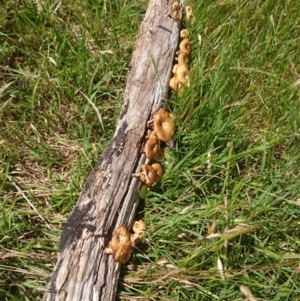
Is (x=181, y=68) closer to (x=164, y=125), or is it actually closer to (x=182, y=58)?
(x=182, y=58)

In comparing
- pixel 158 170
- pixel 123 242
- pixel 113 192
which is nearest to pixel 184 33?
pixel 158 170

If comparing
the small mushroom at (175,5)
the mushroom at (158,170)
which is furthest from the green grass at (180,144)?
the small mushroom at (175,5)

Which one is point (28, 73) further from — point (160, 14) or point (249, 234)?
point (249, 234)

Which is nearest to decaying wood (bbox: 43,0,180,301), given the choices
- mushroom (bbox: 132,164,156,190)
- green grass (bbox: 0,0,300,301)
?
mushroom (bbox: 132,164,156,190)

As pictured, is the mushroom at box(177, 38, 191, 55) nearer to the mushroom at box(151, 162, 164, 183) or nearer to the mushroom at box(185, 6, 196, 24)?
the mushroom at box(185, 6, 196, 24)

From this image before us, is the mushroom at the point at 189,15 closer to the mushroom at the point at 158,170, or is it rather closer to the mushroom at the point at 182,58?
the mushroom at the point at 182,58

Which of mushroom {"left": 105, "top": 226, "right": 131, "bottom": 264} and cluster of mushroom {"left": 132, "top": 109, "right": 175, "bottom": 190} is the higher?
cluster of mushroom {"left": 132, "top": 109, "right": 175, "bottom": 190}

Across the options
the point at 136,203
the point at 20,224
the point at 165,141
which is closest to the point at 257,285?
the point at 136,203
